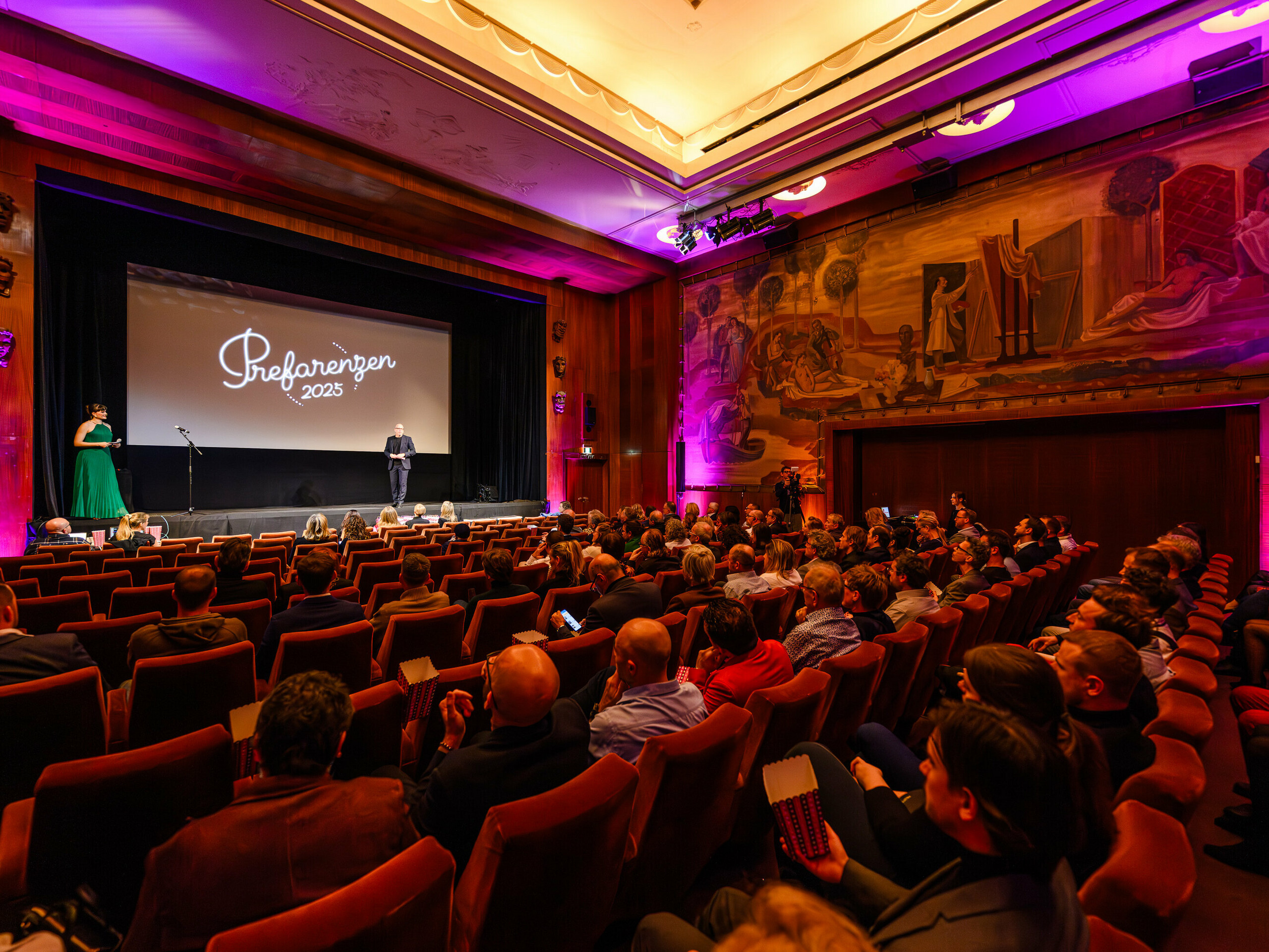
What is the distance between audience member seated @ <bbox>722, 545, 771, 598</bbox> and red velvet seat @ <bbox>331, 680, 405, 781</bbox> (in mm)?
2119

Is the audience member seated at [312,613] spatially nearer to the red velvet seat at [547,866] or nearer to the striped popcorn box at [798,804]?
the red velvet seat at [547,866]

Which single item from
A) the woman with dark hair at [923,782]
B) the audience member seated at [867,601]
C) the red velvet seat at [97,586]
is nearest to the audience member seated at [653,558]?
the audience member seated at [867,601]

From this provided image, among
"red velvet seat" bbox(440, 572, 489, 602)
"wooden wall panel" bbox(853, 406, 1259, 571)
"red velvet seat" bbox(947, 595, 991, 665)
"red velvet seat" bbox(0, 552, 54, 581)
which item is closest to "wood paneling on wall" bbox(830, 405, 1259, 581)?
"wooden wall panel" bbox(853, 406, 1259, 571)

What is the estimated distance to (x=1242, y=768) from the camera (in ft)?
8.32

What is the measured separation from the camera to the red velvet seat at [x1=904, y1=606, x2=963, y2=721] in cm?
262

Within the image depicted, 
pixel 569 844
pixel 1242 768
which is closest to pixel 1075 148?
pixel 1242 768

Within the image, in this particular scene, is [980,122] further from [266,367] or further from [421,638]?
[266,367]

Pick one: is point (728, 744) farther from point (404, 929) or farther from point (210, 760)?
point (210, 760)

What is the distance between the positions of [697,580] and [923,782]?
5.77ft

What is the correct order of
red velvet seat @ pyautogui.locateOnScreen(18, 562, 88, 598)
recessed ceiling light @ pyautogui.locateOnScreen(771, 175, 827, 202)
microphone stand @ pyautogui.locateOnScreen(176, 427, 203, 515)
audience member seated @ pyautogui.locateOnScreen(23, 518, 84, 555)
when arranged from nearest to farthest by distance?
red velvet seat @ pyautogui.locateOnScreen(18, 562, 88, 598) < audience member seated @ pyautogui.locateOnScreen(23, 518, 84, 555) < recessed ceiling light @ pyautogui.locateOnScreen(771, 175, 827, 202) < microphone stand @ pyautogui.locateOnScreen(176, 427, 203, 515)

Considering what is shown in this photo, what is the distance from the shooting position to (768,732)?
5.80 ft

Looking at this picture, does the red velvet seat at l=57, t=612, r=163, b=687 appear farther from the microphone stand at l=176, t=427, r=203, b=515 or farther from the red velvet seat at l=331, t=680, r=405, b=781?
the microphone stand at l=176, t=427, r=203, b=515

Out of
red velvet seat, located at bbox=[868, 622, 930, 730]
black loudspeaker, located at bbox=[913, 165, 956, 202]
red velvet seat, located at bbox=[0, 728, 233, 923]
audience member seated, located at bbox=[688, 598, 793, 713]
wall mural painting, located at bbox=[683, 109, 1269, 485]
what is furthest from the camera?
black loudspeaker, located at bbox=[913, 165, 956, 202]

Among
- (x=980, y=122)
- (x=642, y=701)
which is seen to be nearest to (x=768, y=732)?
(x=642, y=701)
